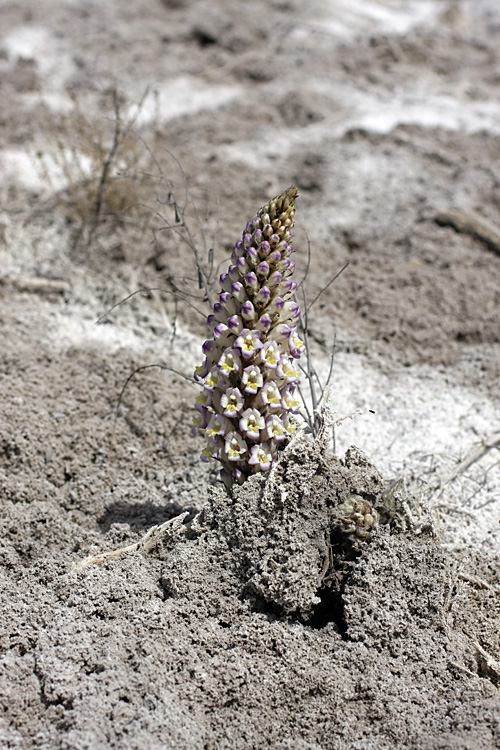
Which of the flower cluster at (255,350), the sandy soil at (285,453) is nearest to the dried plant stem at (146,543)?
the sandy soil at (285,453)

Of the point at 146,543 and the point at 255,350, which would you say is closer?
the point at 255,350

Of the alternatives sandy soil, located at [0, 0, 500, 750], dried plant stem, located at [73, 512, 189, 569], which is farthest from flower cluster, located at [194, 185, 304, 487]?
dried plant stem, located at [73, 512, 189, 569]

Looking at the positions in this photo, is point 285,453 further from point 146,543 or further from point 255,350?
point 146,543

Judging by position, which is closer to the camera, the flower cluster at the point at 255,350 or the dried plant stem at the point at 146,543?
the flower cluster at the point at 255,350

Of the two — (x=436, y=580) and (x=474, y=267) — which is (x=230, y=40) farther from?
(x=436, y=580)

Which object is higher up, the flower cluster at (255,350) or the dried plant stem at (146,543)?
the flower cluster at (255,350)

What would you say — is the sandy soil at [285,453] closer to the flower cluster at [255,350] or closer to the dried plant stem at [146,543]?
the dried plant stem at [146,543]

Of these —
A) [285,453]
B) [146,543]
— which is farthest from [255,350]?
[146,543]
